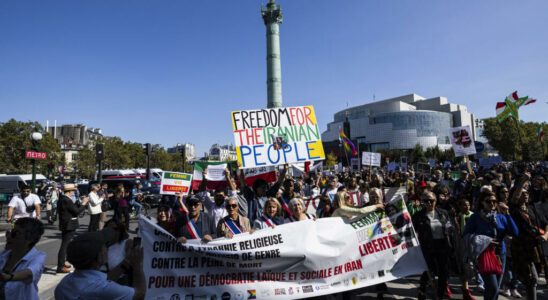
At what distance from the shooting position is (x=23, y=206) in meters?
6.53

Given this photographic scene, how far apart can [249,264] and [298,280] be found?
62 cm

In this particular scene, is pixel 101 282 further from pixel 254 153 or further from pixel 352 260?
pixel 254 153

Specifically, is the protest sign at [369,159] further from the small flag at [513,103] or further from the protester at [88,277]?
the protester at [88,277]

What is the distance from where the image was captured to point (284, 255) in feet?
12.2

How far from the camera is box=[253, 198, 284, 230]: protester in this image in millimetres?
4059

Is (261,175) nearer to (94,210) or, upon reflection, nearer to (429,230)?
(94,210)

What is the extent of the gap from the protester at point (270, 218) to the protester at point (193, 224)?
690mm

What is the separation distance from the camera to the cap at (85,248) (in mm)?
1887

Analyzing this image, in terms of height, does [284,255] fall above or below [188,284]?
above

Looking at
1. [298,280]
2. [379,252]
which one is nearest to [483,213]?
[379,252]

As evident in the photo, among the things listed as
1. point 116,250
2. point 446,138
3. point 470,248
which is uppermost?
point 446,138

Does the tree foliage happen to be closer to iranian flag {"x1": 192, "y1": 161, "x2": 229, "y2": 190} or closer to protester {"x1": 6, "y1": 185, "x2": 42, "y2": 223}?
iranian flag {"x1": 192, "y1": 161, "x2": 229, "y2": 190}

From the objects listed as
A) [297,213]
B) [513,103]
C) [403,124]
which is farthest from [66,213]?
Answer: [403,124]

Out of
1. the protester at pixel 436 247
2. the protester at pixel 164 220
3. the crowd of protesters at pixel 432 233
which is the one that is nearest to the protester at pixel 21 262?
the crowd of protesters at pixel 432 233
